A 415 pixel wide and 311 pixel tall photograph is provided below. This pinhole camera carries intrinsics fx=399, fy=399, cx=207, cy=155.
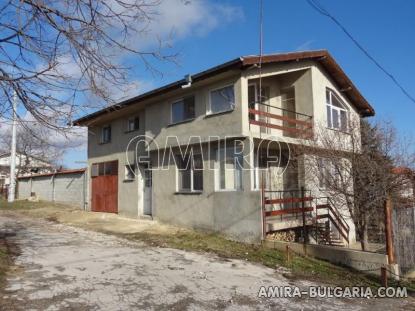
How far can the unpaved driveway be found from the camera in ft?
21.0

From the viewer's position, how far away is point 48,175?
29359mm

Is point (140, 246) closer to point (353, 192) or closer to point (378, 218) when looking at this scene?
point (353, 192)

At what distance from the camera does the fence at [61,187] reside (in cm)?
2436

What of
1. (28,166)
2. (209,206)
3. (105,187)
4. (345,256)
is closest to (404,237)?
(345,256)

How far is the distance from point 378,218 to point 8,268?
10033 millimetres

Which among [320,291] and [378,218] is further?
[378,218]

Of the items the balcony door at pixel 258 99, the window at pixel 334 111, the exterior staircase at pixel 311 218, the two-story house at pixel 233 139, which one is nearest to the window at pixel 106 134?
the two-story house at pixel 233 139

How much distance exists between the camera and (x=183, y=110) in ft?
53.2

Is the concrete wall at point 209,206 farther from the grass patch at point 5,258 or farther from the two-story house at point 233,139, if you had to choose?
the grass patch at point 5,258

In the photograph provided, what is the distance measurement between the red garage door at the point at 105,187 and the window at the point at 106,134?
4.26 ft

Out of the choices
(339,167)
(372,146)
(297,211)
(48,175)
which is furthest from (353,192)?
(48,175)

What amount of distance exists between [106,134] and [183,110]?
7914mm

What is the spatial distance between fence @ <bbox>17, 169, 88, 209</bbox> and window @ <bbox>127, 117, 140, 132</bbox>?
5.45 m

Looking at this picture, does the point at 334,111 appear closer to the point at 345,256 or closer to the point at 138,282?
the point at 345,256
